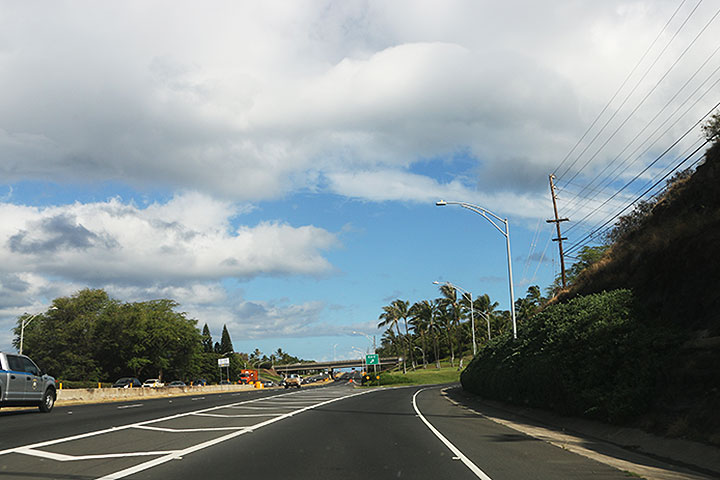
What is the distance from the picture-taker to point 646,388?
14133 mm

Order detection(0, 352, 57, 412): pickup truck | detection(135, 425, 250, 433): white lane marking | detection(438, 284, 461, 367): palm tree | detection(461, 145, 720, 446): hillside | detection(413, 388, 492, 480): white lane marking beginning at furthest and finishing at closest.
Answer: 1. detection(438, 284, 461, 367): palm tree
2. detection(0, 352, 57, 412): pickup truck
3. detection(135, 425, 250, 433): white lane marking
4. detection(461, 145, 720, 446): hillside
5. detection(413, 388, 492, 480): white lane marking

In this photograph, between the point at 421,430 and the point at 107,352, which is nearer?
the point at 421,430

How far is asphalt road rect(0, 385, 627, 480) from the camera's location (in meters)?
9.34

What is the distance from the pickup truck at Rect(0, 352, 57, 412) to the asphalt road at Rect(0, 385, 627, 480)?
946 millimetres

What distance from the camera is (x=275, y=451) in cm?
1177

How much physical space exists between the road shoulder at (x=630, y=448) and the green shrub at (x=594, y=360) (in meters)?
0.50

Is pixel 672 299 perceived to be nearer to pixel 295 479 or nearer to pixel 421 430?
pixel 421 430

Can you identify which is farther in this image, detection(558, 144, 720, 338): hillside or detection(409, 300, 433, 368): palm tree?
detection(409, 300, 433, 368): palm tree

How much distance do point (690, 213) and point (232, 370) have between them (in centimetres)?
14082

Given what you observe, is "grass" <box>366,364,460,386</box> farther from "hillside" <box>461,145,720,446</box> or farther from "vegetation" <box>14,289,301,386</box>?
"hillside" <box>461,145,720,446</box>

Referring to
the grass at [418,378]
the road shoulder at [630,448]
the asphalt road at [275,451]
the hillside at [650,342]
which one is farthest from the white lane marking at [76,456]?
the grass at [418,378]

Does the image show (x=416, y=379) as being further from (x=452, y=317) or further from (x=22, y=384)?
(x=22, y=384)

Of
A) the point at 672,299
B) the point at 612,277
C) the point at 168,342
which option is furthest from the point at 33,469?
the point at 168,342

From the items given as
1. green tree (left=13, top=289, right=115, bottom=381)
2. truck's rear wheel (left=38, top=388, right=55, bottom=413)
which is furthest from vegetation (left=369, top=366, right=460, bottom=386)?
truck's rear wheel (left=38, top=388, right=55, bottom=413)
